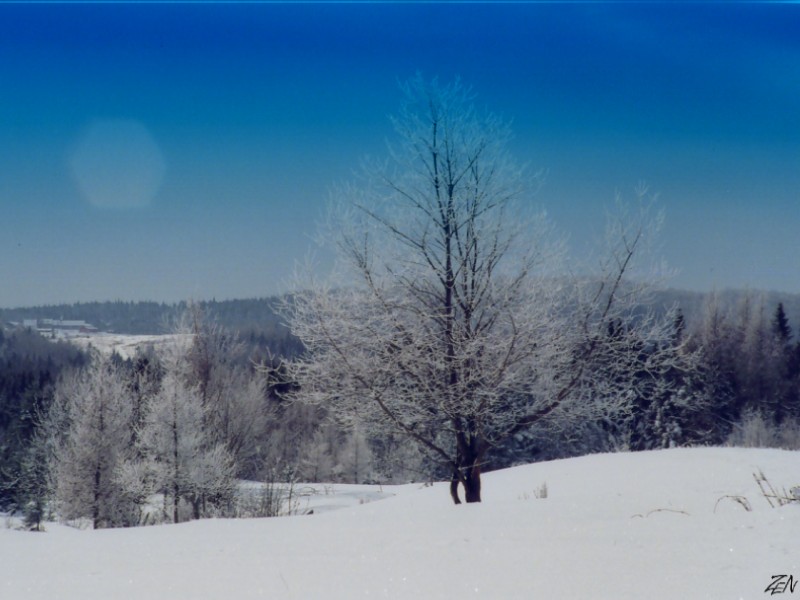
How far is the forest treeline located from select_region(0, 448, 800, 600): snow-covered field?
3.49m

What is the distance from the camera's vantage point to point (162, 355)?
28.5 metres

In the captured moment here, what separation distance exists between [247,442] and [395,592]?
3233 centimetres

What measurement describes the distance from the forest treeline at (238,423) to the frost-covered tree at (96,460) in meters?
0.05

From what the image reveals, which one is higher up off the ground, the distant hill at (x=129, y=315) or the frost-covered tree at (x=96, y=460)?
the distant hill at (x=129, y=315)

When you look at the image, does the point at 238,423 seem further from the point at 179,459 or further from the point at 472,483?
the point at 472,483

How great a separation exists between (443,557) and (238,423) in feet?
96.2

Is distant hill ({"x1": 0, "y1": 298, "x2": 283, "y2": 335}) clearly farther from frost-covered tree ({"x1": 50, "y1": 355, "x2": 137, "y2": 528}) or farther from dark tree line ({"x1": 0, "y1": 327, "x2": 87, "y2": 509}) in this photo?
frost-covered tree ({"x1": 50, "y1": 355, "x2": 137, "y2": 528})

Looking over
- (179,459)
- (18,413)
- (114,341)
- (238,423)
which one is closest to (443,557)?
(179,459)

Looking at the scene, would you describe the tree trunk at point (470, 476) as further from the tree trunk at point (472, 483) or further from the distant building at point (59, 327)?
the distant building at point (59, 327)

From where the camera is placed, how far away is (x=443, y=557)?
193 inches

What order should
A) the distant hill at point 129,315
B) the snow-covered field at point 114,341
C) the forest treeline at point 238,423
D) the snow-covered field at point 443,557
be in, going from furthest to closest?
the distant hill at point 129,315, the snow-covered field at point 114,341, the forest treeline at point 238,423, the snow-covered field at point 443,557

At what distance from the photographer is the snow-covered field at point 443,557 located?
414 cm

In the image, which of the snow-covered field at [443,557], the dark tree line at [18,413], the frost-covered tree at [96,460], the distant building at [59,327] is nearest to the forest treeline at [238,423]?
the frost-covered tree at [96,460]

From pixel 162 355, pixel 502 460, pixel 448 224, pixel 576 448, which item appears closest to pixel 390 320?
pixel 448 224
